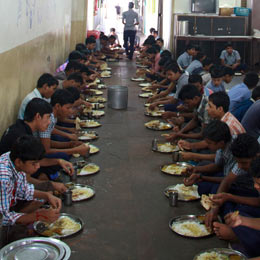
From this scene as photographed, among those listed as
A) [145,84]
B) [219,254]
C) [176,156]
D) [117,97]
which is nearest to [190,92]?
[176,156]

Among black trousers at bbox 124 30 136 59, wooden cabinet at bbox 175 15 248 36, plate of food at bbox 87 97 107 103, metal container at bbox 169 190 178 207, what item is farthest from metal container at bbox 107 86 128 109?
black trousers at bbox 124 30 136 59

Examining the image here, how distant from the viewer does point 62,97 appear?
5.00 meters

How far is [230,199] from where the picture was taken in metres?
3.58

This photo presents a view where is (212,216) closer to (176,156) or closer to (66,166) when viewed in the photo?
(66,166)

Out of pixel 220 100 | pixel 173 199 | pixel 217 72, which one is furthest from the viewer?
pixel 217 72

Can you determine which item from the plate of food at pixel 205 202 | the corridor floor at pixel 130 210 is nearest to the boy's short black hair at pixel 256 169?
the corridor floor at pixel 130 210

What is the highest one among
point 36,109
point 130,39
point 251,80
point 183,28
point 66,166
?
point 183,28

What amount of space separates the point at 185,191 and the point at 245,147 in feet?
3.45

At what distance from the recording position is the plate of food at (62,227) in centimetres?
343

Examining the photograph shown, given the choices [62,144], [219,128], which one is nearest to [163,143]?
[62,144]

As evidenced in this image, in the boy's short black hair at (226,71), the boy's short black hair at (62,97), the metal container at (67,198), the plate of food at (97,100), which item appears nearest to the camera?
the metal container at (67,198)

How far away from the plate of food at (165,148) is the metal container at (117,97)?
7.72ft

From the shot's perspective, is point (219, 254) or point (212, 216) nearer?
point (219, 254)

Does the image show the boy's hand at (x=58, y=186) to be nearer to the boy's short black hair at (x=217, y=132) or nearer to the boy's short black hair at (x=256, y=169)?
the boy's short black hair at (x=217, y=132)
